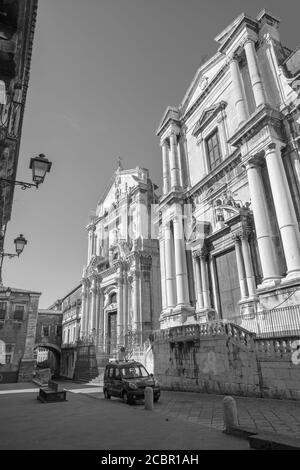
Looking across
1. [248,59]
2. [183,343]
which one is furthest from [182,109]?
[183,343]

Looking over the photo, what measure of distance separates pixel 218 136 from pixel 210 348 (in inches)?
497

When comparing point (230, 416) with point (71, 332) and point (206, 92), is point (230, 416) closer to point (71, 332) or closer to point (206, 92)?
point (206, 92)

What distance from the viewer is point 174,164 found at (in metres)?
22.0

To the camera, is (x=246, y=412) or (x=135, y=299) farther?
(x=135, y=299)

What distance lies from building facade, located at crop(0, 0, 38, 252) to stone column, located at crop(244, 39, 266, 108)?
10.2 m

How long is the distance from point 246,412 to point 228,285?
29.2ft

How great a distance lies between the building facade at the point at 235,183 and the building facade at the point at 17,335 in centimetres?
2441

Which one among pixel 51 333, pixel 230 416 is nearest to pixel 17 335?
pixel 51 333

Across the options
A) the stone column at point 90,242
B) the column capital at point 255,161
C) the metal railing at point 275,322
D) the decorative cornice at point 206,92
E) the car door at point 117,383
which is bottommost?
the car door at point 117,383

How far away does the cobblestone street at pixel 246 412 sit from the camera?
259 inches

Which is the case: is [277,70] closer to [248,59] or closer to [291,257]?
[248,59]

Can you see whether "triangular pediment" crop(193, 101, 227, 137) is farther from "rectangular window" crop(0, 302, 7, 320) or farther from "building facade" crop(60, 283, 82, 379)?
"rectangular window" crop(0, 302, 7, 320)

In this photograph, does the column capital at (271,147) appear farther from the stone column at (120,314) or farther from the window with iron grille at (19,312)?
the window with iron grille at (19,312)

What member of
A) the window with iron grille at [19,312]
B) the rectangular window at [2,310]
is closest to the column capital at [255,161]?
the window with iron grille at [19,312]
